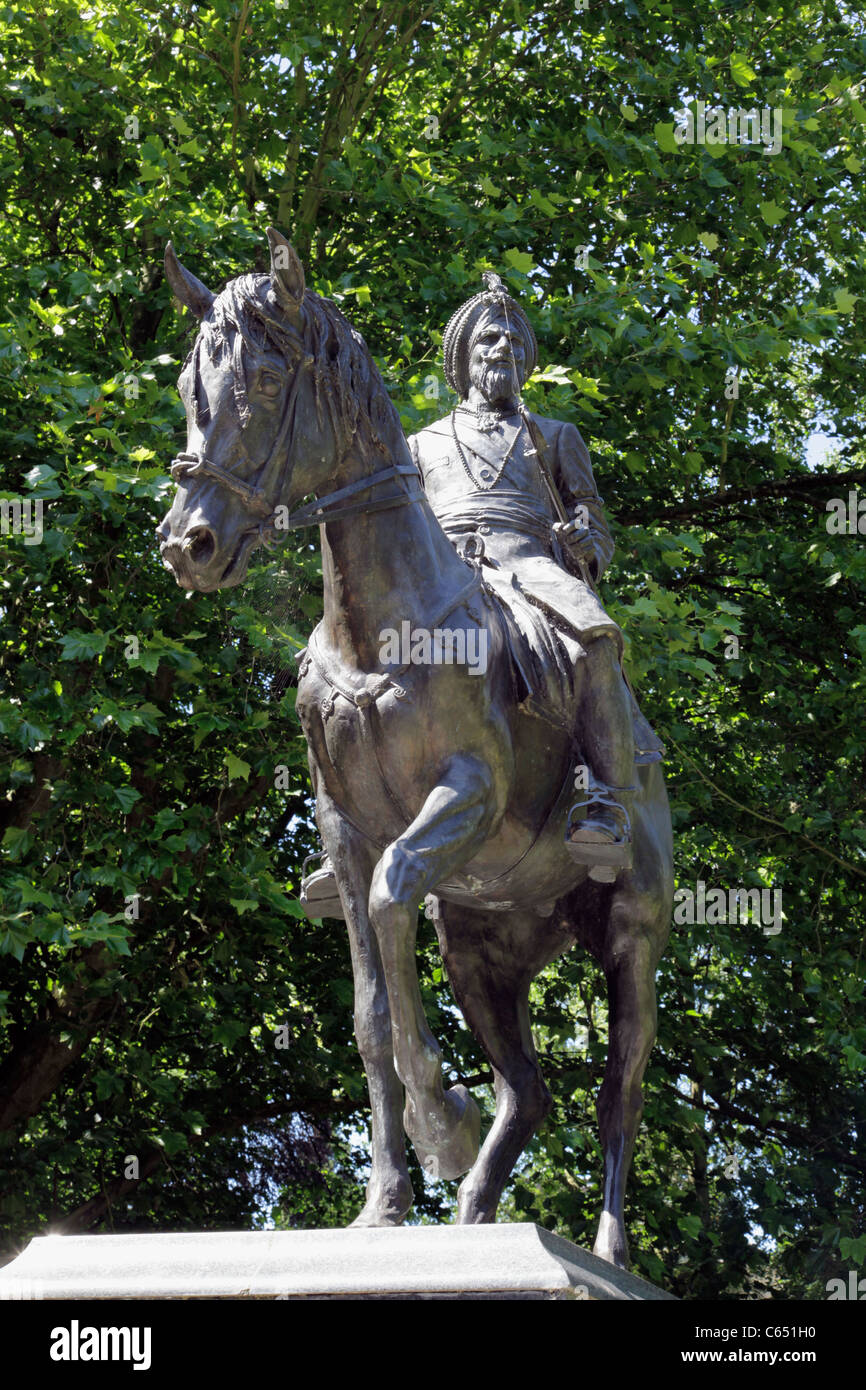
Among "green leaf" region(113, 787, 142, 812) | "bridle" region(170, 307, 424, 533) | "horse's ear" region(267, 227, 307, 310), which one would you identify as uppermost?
"horse's ear" region(267, 227, 307, 310)

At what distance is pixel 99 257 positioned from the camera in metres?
11.9

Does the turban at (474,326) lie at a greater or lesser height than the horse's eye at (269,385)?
greater

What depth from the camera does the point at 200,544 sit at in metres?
4.85

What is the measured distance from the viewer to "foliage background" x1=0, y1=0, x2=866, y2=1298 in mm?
10266

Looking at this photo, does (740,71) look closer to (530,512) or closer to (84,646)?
(84,646)

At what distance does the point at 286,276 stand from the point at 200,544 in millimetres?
878

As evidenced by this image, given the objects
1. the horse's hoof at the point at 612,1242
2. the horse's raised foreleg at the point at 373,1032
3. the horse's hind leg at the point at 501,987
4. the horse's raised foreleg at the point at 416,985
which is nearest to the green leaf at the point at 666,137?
the horse's hind leg at the point at 501,987

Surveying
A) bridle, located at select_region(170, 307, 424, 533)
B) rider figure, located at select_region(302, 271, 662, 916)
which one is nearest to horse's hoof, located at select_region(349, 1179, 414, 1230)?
rider figure, located at select_region(302, 271, 662, 916)

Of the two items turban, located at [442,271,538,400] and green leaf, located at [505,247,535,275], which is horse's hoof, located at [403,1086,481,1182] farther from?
green leaf, located at [505,247,535,275]

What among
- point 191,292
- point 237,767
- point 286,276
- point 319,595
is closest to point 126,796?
point 237,767

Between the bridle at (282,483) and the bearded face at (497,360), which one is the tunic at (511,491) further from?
the bridle at (282,483)

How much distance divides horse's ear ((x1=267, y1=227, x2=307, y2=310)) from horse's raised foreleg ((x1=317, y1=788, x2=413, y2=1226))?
1597mm

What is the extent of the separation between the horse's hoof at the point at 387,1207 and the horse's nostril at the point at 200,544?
76.8 inches

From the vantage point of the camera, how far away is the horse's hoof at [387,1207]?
4.95m
